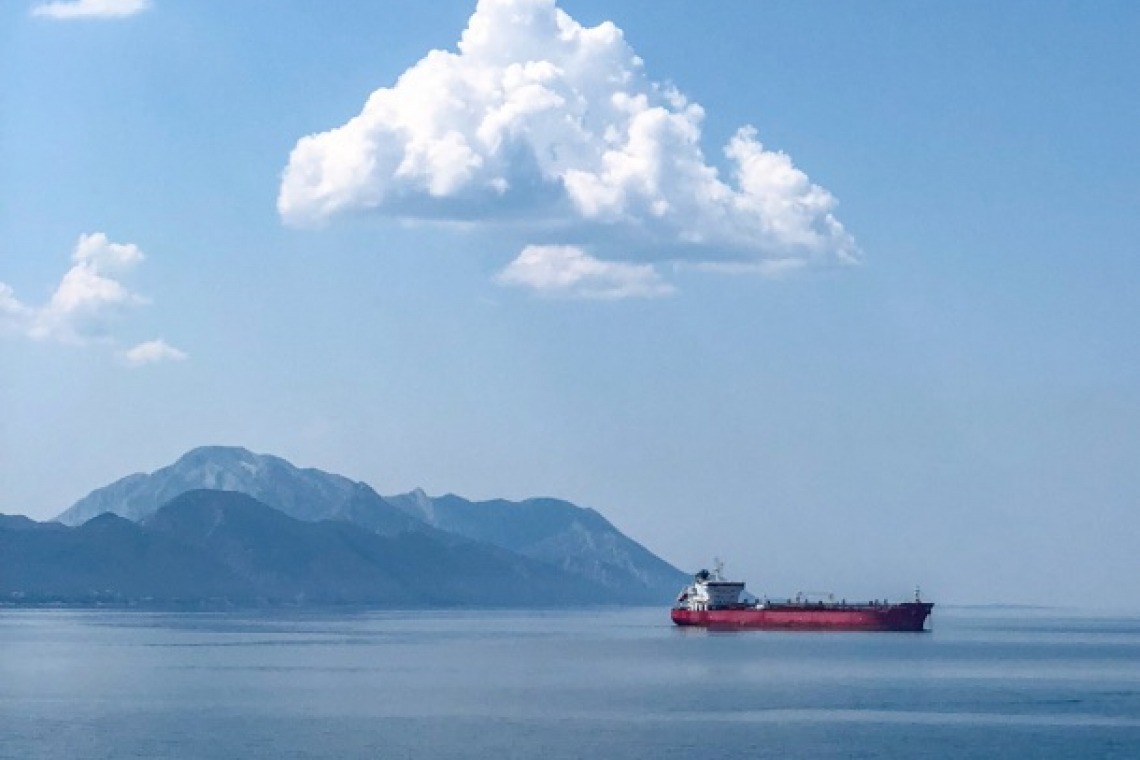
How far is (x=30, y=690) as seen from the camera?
12925cm

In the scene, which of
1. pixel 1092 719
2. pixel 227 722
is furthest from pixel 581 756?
pixel 1092 719

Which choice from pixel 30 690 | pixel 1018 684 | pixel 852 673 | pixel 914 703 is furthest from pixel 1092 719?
pixel 30 690

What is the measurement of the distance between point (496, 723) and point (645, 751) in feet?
52.5

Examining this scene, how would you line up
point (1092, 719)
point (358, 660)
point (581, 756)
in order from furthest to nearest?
point (358, 660) → point (1092, 719) → point (581, 756)

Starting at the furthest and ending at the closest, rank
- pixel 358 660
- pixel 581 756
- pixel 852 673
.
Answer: pixel 358 660 → pixel 852 673 → pixel 581 756

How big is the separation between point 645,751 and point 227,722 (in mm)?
27599

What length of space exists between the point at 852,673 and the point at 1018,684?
1532 centimetres

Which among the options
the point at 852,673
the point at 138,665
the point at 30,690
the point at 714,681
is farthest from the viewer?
the point at 138,665

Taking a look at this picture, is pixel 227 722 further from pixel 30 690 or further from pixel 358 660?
pixel 358 660

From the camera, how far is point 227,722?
337 ft

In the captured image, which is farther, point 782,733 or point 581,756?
Result: point 782,733

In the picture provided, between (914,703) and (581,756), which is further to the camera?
(914,703)

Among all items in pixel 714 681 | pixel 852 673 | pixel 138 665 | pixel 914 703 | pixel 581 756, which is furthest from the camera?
pixel 138 665

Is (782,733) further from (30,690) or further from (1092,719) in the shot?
(30,690)
